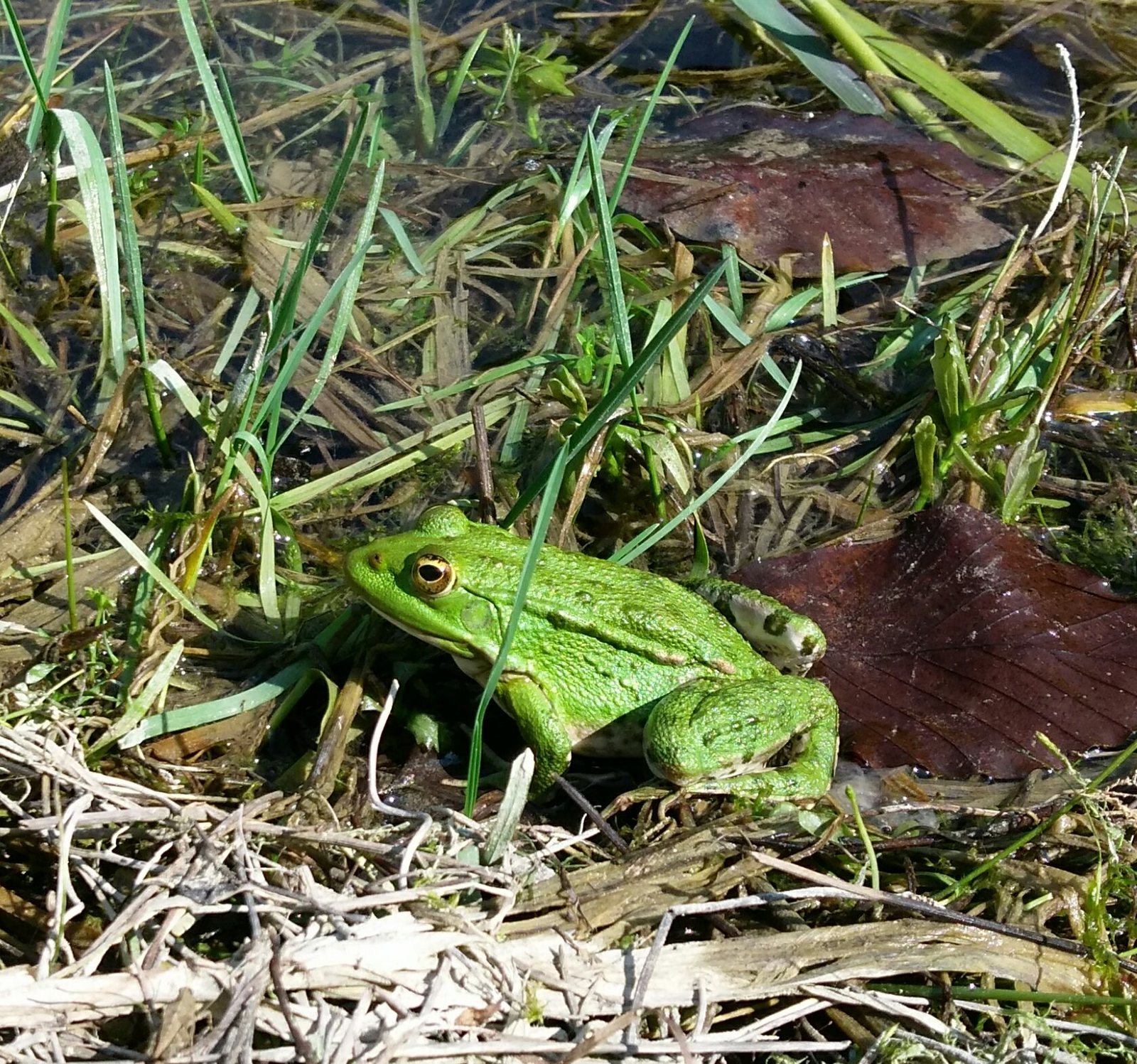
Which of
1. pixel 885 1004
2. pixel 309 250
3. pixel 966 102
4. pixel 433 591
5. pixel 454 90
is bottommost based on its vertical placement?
pixel 885 1004

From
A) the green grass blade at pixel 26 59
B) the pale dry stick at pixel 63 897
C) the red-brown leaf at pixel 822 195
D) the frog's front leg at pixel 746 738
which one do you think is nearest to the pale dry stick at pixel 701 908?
the frog's front leg at pixel 746 738

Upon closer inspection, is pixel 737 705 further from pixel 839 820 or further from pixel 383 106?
pixel 383 106

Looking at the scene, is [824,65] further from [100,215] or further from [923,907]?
[923,907]

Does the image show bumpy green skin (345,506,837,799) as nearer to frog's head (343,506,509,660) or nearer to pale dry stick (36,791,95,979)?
frog's head (343,506,509,660)

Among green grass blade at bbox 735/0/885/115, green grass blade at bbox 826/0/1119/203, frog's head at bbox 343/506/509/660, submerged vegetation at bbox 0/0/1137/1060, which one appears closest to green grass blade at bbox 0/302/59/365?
submerged vegetation at bbox 0/0/1137/1060

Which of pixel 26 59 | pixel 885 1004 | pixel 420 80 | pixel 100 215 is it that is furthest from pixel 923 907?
pixel 420 80

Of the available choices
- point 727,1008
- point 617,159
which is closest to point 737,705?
point 727,1008
